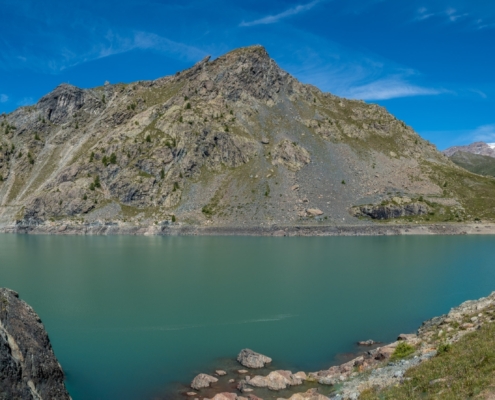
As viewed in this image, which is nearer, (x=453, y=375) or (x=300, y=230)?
(x=453, y=375)

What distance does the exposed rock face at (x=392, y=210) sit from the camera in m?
162

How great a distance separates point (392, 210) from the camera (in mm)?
164125

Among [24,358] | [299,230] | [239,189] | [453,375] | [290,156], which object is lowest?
[24,358]

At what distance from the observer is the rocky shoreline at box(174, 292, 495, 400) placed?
23995mm

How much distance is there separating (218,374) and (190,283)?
35301 mm

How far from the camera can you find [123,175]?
620 ft

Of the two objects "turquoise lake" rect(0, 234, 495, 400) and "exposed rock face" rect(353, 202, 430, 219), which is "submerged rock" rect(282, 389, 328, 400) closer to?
"turquoise lake" rect(0, 234, 495, 400)

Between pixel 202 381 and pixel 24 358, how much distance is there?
40.3 feet

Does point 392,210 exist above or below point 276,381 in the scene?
above

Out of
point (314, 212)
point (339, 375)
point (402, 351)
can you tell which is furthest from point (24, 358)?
point (314, 212)

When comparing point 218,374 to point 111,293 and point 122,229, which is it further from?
point 122,229

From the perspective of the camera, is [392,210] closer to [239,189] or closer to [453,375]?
[239,189]

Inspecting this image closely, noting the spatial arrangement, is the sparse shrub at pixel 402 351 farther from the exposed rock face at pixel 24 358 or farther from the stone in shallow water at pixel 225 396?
the exposed rock face at pixel 24 358

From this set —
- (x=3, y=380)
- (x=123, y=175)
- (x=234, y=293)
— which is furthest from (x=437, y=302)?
(x=123, y=175)
